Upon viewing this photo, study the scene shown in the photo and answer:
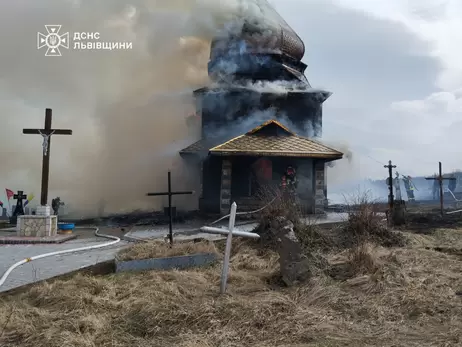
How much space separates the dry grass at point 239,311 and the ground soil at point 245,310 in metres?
0.01

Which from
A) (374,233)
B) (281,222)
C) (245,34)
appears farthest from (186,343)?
(245,34)

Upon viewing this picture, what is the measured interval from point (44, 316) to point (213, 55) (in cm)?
2242

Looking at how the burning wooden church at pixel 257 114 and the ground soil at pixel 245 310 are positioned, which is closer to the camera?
the ground soil at pixel 245 310

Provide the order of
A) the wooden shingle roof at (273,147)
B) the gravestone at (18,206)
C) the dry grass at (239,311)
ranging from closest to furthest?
1. the dry grass at (239,311)
2. the wooden shingle roof at (273,147)
3. the gravestone at (18,206)

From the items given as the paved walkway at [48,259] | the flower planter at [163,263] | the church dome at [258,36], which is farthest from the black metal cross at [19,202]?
the flower planter at [163,263]

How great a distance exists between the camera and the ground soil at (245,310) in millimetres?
4172

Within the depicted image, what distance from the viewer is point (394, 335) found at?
431 centimetres

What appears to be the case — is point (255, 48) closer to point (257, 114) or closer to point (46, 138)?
point (257, 114)

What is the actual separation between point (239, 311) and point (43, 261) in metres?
6.73

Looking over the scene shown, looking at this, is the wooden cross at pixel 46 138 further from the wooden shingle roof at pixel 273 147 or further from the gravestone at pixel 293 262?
the gravestone at pixel 293 262

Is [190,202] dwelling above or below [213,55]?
below

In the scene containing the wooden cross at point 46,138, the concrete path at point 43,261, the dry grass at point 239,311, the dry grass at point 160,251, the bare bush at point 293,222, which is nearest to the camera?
the dry grass at point 239,311

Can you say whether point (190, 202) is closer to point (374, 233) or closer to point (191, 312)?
point (374, 233)

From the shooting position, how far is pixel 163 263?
25.3ft
